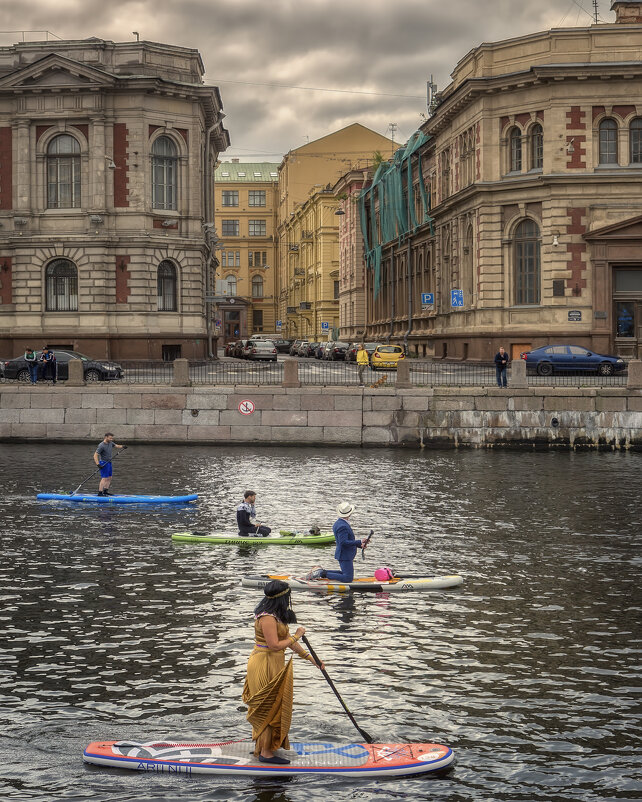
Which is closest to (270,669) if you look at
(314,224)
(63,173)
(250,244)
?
(63,173)

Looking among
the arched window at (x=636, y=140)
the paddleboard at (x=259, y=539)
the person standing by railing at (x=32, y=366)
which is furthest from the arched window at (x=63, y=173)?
the paddleboard at (x=259, y=539)

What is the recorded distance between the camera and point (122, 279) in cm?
5819

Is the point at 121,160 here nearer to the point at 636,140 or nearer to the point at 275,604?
the point at 636,140

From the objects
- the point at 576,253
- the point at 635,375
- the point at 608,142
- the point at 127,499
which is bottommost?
the point at 127,499

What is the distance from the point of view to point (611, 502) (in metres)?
25.9

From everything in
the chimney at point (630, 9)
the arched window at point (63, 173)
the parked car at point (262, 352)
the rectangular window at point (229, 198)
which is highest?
the rectangular window at point (229, 198)

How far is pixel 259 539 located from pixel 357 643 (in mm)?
6933

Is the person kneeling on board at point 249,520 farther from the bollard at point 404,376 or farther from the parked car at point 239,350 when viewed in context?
the parked car at point 239,350

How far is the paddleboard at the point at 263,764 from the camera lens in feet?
33.8

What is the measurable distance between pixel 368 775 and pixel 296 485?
18801 millimetres

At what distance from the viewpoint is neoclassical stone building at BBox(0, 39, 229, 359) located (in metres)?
57.6

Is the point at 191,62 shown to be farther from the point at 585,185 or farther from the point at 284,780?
the point at 284,780

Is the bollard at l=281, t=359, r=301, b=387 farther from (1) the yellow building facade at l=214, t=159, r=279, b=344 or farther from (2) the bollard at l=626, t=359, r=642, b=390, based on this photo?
(1) the yellow building facade at l=214, t=159, r=279, b=344

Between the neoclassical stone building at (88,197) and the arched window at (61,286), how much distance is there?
0.18 ft
